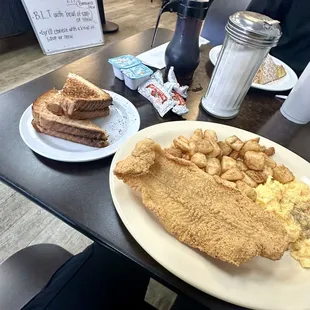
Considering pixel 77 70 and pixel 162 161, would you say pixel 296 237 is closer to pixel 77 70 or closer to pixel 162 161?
pixel 162 161

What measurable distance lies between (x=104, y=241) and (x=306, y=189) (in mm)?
467

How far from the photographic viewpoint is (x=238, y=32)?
2.13 ft

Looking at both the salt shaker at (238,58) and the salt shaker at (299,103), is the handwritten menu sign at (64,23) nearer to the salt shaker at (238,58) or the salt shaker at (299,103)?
the salt shaker at (238,58)

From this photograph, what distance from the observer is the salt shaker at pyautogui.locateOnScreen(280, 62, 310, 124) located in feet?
2.57

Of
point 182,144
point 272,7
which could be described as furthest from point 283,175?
point 272,7

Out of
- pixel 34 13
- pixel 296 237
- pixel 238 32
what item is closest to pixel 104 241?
pixel 296 237

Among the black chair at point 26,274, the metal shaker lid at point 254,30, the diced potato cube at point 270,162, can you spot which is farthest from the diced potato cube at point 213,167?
the black chair at point 26,274

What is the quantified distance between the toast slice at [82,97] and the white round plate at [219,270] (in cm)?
28

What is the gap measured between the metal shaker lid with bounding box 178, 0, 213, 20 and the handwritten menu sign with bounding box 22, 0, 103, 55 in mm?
1855

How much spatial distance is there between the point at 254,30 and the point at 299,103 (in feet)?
1.08

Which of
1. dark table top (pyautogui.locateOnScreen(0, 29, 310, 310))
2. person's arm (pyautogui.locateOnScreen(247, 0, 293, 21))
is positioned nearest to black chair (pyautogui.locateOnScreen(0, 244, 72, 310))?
dark table top (pyautogui.locateOnScreen(0, 29, 310, 310))

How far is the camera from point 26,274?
57cm

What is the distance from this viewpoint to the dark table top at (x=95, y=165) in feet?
1.56

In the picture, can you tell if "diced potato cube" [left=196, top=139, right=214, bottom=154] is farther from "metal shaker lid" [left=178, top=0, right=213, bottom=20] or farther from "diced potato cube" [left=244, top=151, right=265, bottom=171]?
"metal shaker lid" [left=178, top=0, right=213, bottom=20]
